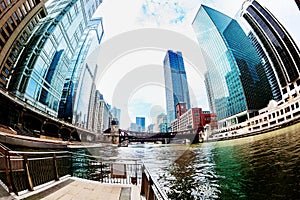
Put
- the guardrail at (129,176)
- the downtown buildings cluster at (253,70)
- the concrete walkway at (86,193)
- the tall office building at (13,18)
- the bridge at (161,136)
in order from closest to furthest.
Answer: the guardrail at (129,176) → the concrete walkway at (86,193) → the downtown buildings cluster at (253,70) → the tall office building at (13,18) → the bridge at (161,136)

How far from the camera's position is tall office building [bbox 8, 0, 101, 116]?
160 ft

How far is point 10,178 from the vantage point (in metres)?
4.35

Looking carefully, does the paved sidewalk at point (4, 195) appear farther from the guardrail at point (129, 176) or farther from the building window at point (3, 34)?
the building window at point (3, 34)

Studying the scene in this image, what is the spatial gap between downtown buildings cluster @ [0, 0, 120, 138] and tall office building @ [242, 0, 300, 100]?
3141 cm

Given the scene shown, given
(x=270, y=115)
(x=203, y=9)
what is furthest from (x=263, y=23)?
(x=203, y=9)

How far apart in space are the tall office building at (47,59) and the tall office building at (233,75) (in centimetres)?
5250

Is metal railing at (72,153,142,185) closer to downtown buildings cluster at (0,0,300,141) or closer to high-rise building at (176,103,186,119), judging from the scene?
downtown buildings cluster at (0,0,300,141)

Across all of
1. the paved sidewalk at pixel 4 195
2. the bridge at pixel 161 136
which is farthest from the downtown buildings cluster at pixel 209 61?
the paved sidewalk at pixel 4 195

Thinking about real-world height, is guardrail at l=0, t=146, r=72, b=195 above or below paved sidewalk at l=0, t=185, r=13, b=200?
above

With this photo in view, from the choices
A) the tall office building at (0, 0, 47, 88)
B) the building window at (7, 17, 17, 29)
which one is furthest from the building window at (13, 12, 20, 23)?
the building window at (7, 17, 17, 29)

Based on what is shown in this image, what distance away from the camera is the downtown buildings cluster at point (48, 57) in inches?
1431

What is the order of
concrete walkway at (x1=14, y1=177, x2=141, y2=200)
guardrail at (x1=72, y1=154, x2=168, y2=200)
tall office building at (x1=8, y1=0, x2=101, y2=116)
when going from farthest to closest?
tall office building at (x1=8, y1=0, x2=101, y2=116), concrete walkway at (x1=14, y1=177, x2=141, y2=200), guardrail at (x1=72, y1=154, x2=168, y2=200)

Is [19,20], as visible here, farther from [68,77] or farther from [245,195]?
[68,77]

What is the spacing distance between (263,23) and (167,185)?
43590 millimetres
